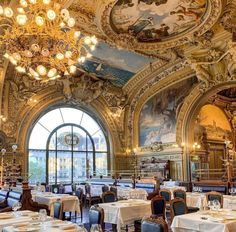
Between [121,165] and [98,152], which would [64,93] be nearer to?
[98,152]

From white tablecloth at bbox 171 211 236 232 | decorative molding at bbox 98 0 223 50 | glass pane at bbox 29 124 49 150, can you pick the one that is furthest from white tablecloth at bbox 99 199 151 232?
glass pane at bbox 29 124 49 150

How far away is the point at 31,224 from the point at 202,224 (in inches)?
88.1

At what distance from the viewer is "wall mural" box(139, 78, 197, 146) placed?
585 inches

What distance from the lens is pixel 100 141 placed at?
17.2 meters

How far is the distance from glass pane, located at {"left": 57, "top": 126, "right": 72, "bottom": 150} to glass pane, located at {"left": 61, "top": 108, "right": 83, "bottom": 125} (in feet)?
1.35

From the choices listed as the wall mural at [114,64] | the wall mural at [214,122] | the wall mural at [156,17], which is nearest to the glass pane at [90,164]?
the wall mural at [114,64]

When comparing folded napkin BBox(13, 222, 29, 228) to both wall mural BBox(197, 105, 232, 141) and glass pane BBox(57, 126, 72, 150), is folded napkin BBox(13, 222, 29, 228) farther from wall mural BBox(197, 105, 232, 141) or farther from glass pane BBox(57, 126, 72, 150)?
wall mural BBox(197, 105, 232, 141)

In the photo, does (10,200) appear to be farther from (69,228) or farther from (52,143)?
(52,143)

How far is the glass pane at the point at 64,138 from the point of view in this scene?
15922 mm

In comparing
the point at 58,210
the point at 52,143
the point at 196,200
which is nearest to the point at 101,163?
the point at 52,143

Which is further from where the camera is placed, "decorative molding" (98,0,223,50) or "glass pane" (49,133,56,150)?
"glass pane" (49,133,56,150)

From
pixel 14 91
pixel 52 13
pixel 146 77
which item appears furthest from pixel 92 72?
pixel 52 13

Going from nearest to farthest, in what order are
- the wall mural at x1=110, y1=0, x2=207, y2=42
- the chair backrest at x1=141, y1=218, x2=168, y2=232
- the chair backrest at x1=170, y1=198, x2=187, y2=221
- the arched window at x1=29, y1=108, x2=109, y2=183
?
the chair backrest at x1=141, y1=218, x2=168, y2=232 < the chair backrest at x1=170, y1=198, x2=187, y2=221 < the wall mural at x1=110, y1=0, x2=207, y2=42 < the arched window at x1=29, y1=108, x2=109, y2=183

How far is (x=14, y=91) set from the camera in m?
13.7
